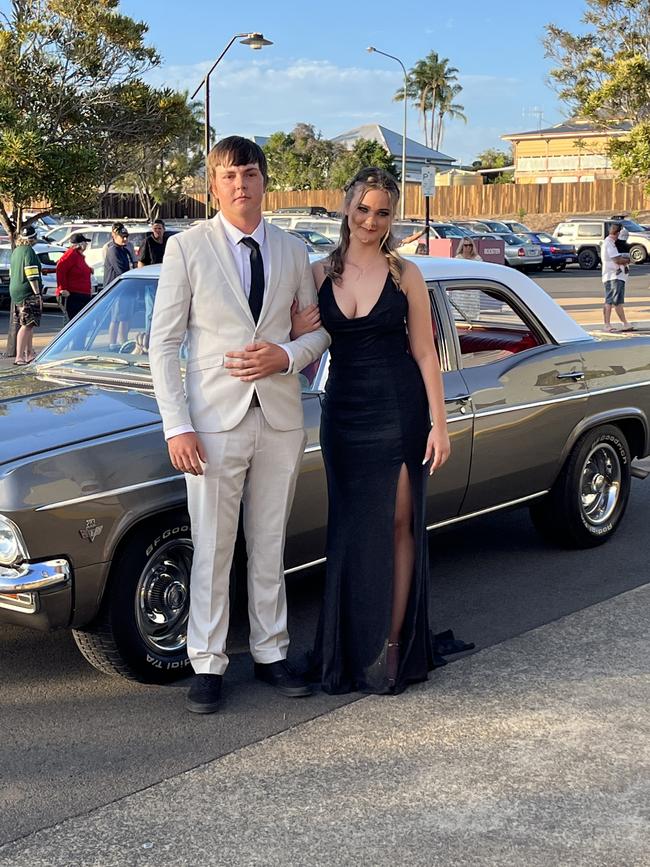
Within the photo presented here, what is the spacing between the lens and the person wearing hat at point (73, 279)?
14234 mm

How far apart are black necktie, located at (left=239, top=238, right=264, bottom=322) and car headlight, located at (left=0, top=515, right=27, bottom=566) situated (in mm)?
1139

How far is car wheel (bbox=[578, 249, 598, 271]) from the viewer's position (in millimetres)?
39188

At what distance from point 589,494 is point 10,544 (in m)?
3.55

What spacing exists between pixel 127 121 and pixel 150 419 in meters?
17.6

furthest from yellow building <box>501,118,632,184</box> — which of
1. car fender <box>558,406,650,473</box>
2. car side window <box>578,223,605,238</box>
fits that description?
car fender <box>558,406,650,473</box>

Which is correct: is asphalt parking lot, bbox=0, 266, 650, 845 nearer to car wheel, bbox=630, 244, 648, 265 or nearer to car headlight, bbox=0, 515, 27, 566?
car headlight, bbox=0, 515, 27, 566

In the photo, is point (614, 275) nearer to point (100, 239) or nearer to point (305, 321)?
point (100, 239)

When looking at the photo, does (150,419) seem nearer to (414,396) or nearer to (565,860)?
(414,396)

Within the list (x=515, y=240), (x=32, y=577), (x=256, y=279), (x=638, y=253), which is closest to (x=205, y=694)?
(x=32, y=577)

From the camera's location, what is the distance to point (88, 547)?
397cm

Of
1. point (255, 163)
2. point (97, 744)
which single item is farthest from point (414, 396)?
point (97, 744)

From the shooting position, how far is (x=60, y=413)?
14.7 feet

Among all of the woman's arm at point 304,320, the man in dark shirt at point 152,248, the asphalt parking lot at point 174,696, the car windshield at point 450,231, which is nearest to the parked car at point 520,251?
the car windshield at point 450,231

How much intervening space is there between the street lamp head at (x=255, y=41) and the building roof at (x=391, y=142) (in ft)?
151
